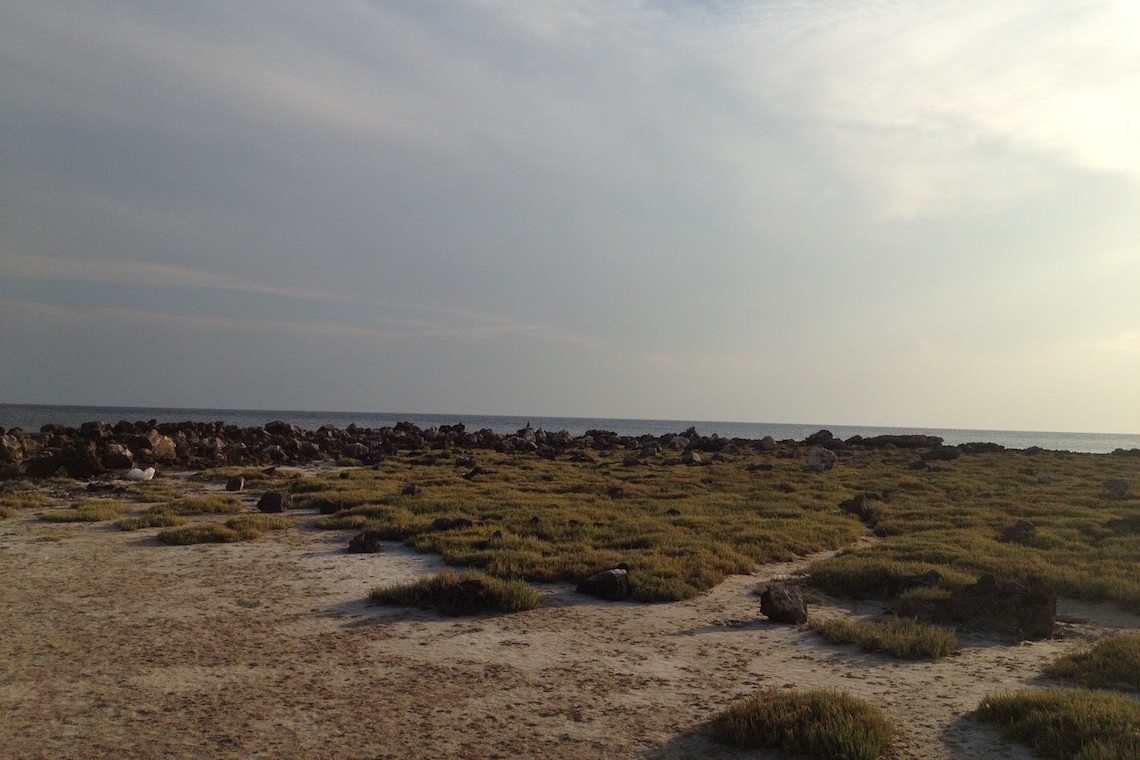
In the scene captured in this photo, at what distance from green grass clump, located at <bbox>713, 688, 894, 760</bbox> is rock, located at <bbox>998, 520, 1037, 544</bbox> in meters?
14.6

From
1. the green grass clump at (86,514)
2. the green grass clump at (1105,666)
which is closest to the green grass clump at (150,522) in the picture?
the green grass clump at (86,514)

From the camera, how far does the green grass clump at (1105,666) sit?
9.66 m

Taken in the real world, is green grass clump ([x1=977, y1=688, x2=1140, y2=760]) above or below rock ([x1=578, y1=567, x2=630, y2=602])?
above

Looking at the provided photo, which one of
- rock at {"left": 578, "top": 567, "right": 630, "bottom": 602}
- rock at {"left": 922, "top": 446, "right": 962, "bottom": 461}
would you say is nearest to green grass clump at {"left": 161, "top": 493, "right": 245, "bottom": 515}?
rock at {"left": 578, "top": 567, "right": 630, "bottom": 602}

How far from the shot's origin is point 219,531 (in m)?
18.6

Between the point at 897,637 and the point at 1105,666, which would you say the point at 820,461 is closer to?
the point at 897,637

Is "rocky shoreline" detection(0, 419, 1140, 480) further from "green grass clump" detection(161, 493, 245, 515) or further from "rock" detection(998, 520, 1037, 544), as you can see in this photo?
"rock" detection(998, 520, 1037, 544)

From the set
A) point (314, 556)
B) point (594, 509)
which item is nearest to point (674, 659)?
point (314, 556)

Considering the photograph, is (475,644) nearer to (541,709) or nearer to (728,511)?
(541,709)

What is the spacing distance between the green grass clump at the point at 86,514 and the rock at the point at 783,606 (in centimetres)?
1790

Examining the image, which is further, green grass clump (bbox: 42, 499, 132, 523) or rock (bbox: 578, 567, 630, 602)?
green grass clump (bbox: 42, 499, 132, 523)

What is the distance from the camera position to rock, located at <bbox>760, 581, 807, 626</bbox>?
1259cm

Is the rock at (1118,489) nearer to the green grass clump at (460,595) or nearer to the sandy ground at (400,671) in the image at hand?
the sandy ground at (400,671)

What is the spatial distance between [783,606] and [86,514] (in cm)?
1855
